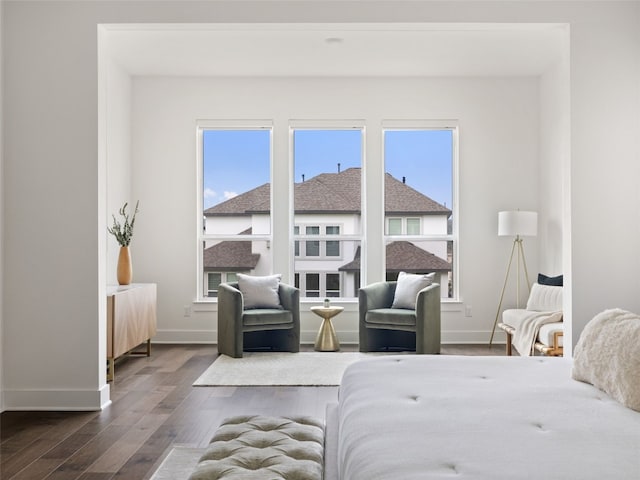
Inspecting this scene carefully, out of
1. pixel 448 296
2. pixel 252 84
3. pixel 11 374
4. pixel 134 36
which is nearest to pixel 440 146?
pixel 448 296

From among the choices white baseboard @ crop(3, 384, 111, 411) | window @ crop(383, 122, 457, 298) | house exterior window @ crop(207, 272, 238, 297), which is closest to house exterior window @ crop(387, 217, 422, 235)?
window @ crop(383, 122, 457, 298)

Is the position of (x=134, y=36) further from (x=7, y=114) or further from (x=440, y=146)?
(x=440, y=146)

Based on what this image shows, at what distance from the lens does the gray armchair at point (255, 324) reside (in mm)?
6320

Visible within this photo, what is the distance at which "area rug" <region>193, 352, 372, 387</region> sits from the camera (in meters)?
5.18

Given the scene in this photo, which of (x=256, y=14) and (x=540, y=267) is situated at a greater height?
(x=256, y=14)

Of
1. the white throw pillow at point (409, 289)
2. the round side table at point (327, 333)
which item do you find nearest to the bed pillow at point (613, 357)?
the white throw pillow at point (409, 289)

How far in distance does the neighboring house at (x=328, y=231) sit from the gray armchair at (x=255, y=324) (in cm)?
75

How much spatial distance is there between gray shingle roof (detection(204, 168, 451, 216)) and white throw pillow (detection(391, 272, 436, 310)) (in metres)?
1.01

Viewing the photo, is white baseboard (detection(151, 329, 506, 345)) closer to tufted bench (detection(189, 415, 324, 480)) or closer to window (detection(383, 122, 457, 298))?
window (detection(383, 122, 457, 298))

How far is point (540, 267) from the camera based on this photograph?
725 centimetres

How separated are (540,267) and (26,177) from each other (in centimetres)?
560

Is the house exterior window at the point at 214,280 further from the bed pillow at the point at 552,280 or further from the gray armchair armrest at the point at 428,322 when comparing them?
the bed pillow at the point at 552,280

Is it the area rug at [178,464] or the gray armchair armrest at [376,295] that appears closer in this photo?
the area rug at [178,464]

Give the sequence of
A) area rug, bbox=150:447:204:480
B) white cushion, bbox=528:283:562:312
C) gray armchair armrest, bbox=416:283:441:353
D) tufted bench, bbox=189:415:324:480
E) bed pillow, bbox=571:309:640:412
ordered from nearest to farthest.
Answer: tufted bench, bbox=189:415:324:480, bed pillow, bbox=571:309:640:412, area rug, bbox=150:447:204:480, white cushion, bbox=528:283:562:312, gray armchair armrest, bbox=416:283:441:353
